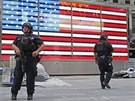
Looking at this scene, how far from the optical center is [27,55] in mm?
6938

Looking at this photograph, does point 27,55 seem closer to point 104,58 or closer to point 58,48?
point 104,58

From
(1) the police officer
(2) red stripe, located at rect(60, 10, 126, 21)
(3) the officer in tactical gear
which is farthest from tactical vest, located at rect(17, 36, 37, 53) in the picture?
(2) red stripe, located at rect(60, 10, 126, 21)

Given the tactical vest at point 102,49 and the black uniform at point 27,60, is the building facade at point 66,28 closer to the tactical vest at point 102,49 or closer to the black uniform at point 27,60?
the tactical vest at point 102,49

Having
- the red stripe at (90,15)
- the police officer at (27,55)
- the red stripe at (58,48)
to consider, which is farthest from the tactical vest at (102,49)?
the red stripe at (90,15)

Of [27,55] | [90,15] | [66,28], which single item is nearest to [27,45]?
[27,55]

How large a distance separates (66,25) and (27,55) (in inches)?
651

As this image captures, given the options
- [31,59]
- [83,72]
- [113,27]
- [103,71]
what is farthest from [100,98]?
[113,27]

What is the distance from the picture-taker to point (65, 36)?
75.9 ft

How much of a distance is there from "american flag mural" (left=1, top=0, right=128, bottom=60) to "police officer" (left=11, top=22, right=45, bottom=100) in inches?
546

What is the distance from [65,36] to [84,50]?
1673 millimetres

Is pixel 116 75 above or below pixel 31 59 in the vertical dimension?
below

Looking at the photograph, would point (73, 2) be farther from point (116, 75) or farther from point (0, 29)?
point (116, 75)

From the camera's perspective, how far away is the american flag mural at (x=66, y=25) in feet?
69.9

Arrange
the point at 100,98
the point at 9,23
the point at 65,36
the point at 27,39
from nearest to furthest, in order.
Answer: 1. the point at 27,39
2. the point at 100,98
3. the point at 9,23
4. the point at 65,36
